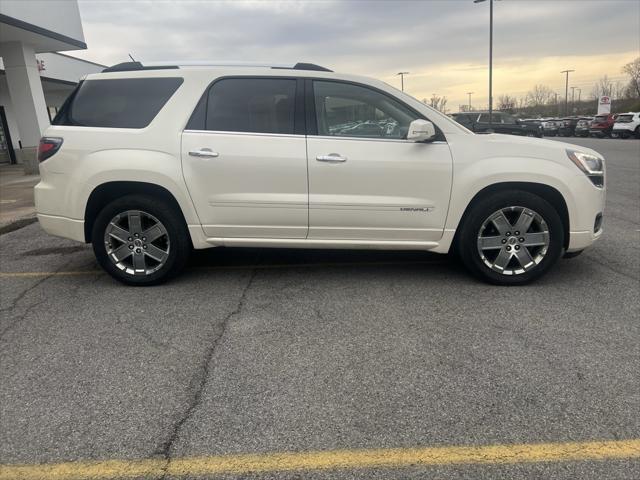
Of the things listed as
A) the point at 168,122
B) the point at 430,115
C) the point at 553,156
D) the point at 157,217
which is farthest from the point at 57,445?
the point at 553,156

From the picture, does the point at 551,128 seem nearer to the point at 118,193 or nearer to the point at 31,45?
the point at 31,45

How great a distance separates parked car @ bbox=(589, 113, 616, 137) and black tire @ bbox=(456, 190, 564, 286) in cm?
3444

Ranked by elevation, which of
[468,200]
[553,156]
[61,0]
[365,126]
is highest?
[61,0]

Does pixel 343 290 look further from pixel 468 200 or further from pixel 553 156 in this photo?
pixel 553 156

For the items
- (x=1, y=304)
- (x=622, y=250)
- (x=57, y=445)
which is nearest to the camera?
(x=57, y=445)

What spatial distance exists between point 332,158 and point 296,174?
1.15 feet

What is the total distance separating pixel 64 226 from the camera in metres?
4.61

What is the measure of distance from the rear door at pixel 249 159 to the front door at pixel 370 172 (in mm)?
169

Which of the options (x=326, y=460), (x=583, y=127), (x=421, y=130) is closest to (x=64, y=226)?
(x=421, y=130)

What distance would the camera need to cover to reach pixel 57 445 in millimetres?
2455

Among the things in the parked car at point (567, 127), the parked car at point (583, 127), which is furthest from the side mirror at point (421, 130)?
the parked car at point (567, 127)

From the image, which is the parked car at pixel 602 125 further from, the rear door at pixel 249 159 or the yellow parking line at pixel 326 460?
the yellow parking line at pixel 326 460

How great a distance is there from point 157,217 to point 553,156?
366 centimetres

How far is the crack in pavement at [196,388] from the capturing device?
2408 mm
